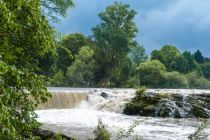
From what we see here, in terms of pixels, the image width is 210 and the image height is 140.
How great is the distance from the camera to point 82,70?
74.2 meters

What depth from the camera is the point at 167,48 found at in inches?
4624

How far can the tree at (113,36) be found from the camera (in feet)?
253

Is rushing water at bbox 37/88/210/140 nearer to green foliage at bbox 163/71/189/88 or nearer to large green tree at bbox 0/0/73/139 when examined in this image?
large green tree at bbox 0/0/73/139

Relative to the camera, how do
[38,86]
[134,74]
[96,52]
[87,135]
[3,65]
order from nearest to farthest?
[3,65], [38,86], [87,135], [96,52], [134,74]

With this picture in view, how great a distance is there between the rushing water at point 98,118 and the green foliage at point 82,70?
3294cm

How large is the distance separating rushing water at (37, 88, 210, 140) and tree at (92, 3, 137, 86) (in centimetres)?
3654

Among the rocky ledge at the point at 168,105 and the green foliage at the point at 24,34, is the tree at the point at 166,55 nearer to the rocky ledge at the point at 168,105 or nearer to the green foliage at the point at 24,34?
the rocky ledge at the point at 168,105

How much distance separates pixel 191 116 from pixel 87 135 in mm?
13614

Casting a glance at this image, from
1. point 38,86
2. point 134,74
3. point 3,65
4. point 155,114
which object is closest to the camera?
point 3,65

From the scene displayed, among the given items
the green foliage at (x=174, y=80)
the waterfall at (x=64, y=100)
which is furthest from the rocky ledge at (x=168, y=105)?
the green foliage at (x=174, y=80)

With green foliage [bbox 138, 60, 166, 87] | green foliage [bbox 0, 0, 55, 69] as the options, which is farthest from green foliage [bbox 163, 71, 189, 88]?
green foliage [bbox 0, 0, 55, 69]

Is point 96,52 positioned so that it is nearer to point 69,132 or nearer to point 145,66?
point 145,66

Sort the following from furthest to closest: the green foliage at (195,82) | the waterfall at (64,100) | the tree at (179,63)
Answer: the tree at (179,63)
the green foliage at (195,82)
the waterfall at (64,100)

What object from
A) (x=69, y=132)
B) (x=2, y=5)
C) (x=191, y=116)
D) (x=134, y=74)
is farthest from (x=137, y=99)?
(x=134, y=74)
